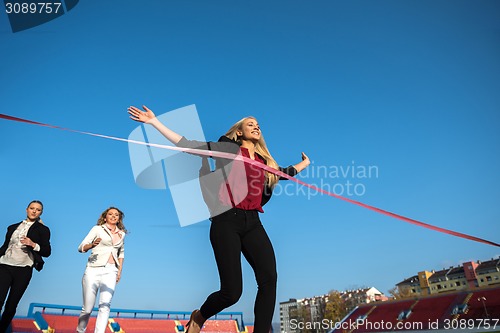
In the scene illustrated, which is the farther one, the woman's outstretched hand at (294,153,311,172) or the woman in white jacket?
the woman in white jacket

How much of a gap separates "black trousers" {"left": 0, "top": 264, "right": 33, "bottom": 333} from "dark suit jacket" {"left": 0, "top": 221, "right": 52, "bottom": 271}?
0.57 feet

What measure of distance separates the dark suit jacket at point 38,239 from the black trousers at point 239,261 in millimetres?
3039

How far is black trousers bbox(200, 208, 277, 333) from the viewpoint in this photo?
8.37 ft

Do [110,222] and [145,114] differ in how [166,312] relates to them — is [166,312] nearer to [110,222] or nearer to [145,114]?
[110,222]

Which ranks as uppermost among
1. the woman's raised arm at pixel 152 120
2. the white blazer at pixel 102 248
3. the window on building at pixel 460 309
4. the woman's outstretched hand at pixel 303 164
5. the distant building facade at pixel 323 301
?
the woman's raised arm at pixel 152 120

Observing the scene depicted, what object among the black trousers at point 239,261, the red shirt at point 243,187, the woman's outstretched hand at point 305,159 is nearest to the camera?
the black trousers at point 239,261

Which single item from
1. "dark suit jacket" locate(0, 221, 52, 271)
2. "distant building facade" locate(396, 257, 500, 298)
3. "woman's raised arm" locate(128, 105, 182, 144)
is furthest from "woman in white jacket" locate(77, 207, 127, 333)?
"distant building facade" locate(396, 257, 500, 298)

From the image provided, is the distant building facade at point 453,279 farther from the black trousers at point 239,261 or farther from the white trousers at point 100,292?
the black trousers at point 239,261

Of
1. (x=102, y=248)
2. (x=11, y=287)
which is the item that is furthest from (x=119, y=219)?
(x=11, y=287)

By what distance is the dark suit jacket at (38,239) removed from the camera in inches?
179

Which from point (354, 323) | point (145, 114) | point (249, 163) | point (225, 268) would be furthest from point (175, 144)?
point (354, 323)

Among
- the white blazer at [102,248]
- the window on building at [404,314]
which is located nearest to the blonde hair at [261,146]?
the white blazer at [102,248]

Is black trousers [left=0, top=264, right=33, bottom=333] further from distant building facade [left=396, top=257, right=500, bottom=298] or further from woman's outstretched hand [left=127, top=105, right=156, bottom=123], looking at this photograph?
distant building facade [left=396, top=257, right=500, bottom=298]

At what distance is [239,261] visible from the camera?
8.57ft
